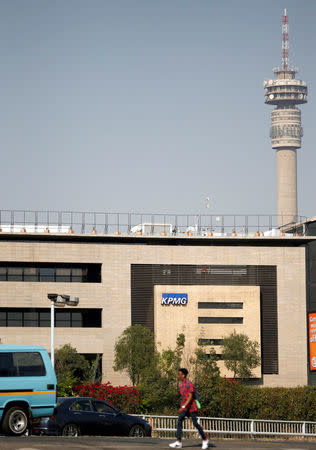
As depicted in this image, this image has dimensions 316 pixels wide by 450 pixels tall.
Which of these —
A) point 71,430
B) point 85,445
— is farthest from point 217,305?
point 85,445

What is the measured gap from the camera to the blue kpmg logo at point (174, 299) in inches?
A: 3438

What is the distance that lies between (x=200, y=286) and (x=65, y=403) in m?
58.7

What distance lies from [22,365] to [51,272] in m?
63.3

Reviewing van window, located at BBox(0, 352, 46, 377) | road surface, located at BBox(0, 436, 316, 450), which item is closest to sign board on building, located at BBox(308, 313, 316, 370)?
road surface, located at BBox(0, 436, 316, 450)

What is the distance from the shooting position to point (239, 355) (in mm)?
83812

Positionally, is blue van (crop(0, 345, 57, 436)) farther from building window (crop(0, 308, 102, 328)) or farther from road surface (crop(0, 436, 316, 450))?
building window (crop(0, 308, 102, 328))

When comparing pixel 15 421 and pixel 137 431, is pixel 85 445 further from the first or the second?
pixel 137 431

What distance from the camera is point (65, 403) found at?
30266 millimetres

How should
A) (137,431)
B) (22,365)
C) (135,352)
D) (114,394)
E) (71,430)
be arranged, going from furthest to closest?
(135,352)
(114,394)
(137,431)
(71,430)
(22,365)

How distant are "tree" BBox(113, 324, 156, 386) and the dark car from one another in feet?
160

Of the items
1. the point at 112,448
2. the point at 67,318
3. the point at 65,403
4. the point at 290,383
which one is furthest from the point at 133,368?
the point at 112,448

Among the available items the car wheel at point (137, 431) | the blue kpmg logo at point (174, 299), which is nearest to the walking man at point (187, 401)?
the car wheel at point (137, 431)

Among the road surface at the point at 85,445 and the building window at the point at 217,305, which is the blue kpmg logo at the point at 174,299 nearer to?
the building window at the point at 217,305

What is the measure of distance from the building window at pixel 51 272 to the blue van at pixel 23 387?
205 feet
